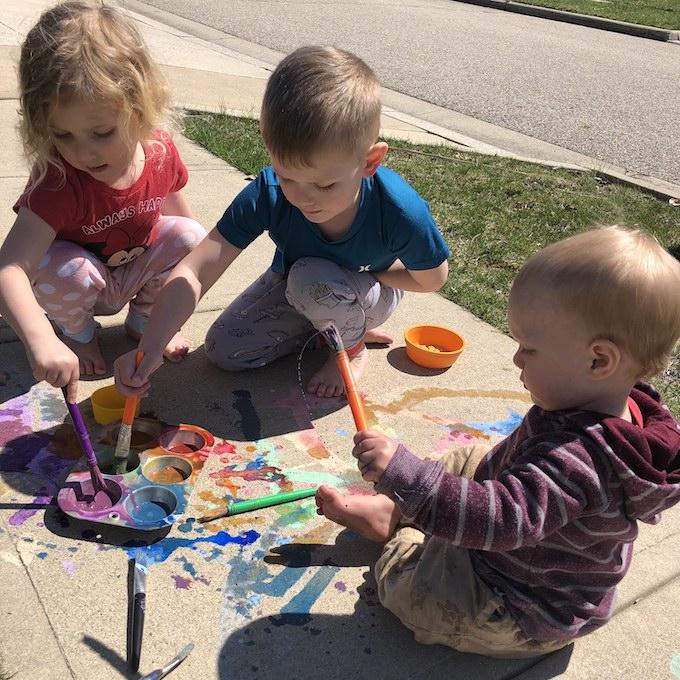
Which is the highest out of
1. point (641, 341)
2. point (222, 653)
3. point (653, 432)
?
point (641, 341)

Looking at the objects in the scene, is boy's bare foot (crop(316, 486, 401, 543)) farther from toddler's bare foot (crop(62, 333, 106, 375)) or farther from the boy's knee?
toddler's bare foot (crop(62, 333, 106, 375))

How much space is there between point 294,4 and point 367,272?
10.3 meters

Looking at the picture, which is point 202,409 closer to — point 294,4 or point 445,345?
point 445,345

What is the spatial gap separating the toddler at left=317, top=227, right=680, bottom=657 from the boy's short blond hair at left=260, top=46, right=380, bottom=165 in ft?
2.52

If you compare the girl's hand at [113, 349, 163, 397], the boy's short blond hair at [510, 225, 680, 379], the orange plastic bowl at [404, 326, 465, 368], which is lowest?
the orange plastic bowl at [404, 326, 465, 368]

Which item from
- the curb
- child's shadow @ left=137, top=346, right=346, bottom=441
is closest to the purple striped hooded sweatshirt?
child's shadow @ left=137, top=346, right=346, bottom=441

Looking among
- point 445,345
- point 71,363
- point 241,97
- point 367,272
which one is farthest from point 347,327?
point 241,97

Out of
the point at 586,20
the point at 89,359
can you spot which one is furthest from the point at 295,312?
the point at 586,20

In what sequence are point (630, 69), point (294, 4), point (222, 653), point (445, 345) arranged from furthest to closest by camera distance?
point (294, 4) < point (630, 69) < point (445, 345) < point (222, 653)

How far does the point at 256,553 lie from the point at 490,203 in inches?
118

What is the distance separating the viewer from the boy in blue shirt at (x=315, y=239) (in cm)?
219

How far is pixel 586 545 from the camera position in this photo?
5.41 ft

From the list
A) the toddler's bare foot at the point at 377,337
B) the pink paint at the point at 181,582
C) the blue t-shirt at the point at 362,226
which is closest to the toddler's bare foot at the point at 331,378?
the toddler's bare foot at the point at 377,337

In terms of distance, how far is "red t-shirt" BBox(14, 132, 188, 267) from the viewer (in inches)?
95.7
